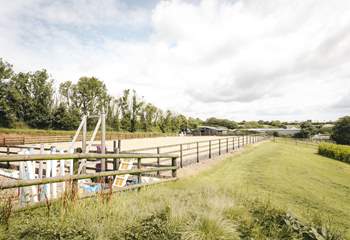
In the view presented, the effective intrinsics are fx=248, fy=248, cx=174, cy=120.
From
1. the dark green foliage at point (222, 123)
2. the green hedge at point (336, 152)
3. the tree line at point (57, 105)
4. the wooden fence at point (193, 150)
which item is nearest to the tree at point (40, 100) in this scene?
the tree line at point (57, 105)

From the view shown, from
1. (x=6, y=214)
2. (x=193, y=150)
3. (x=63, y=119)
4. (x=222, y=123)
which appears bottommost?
(x=193, y=150)

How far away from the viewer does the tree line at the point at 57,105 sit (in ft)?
A: 141

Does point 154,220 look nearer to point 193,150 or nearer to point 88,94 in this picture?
point 193,150

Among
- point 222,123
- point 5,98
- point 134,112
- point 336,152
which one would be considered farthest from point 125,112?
point 222,123

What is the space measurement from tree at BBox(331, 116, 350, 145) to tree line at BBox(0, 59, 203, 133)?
46.3 meters

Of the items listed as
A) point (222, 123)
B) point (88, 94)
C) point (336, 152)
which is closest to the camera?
point (336, 152)

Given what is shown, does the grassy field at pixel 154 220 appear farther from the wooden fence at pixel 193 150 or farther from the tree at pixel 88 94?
the tree at pixel 88 94

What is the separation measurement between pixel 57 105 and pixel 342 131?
A: 66.0 meters

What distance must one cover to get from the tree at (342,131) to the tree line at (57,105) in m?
46.3

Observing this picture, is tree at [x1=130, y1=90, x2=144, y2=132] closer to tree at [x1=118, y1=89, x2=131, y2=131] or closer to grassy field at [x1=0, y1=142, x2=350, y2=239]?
tree at [x1=118, y1=89, x2=131, y2=131]

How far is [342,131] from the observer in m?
61.2

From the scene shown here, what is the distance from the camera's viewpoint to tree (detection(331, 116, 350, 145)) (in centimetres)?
5951

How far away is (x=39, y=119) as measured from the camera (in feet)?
146

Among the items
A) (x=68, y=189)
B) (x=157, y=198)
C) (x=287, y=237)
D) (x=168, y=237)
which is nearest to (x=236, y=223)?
(x=287, y=237)
